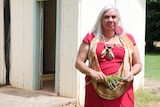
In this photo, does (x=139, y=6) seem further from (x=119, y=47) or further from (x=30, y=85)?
(x=119, y=47)

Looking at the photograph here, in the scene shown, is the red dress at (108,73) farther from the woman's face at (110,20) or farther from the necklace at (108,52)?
the woman's face at (110,20)

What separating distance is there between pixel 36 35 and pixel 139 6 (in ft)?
9.28

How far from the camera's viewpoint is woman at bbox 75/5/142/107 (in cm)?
318

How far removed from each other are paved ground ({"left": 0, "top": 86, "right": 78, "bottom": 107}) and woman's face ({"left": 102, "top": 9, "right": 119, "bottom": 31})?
13.0 feet

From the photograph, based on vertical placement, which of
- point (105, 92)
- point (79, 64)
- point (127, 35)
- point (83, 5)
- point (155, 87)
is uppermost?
point (83, 5)

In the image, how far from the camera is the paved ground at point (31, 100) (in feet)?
23.1

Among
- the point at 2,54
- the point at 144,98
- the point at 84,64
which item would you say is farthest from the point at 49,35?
the point at 84,64

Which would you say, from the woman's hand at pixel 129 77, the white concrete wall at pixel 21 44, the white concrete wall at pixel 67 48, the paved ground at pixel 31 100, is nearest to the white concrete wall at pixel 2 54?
the white concrete wall at pixel 21 44

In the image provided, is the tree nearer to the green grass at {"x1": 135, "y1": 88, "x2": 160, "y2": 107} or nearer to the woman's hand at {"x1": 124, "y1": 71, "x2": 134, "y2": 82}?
the green grass at {"x1": 135, "y1": 88, "x2": 160, "y2": 107}

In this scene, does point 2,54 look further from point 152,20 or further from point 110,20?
point 152,20

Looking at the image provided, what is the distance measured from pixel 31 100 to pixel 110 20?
458 centimetres

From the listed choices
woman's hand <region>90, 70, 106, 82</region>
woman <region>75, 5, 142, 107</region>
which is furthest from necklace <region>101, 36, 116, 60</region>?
woman's hand <region>90, 70, 106, 82</region>

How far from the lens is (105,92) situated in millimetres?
3223

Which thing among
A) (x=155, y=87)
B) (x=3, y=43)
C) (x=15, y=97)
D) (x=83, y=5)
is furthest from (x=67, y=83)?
(x=155, y=87)
